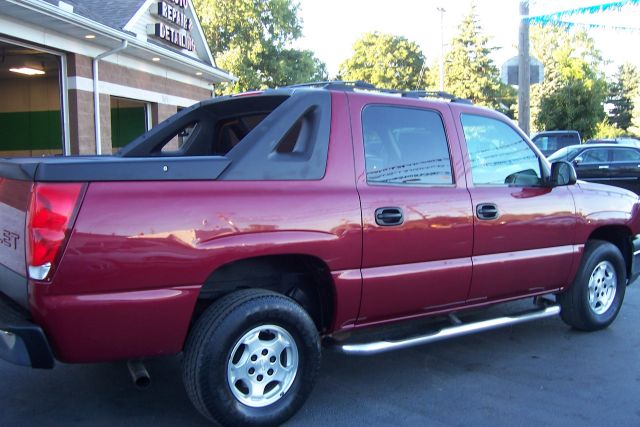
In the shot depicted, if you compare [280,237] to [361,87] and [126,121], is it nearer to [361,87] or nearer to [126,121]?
[361,87]

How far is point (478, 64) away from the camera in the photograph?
49719 mm

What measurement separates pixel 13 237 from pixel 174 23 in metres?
13.8

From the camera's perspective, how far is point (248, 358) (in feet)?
11.1

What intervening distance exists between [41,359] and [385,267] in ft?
6.48

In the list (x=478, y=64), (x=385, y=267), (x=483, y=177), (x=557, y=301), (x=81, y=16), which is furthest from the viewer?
(x=478, y=64)

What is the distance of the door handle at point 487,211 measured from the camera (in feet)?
14.0

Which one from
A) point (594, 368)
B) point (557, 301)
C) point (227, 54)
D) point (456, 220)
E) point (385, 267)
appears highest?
point (227, 54)

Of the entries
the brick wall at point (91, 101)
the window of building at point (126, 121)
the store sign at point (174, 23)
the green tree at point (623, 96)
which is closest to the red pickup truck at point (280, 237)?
the brick wall at point (91, 101)

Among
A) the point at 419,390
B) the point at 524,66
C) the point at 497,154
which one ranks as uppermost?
the point at 524,66

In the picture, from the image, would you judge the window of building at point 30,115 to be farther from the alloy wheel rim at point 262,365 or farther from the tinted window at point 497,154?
the alloy wheel rim at point 262,365

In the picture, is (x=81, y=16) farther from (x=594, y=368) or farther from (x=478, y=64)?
Answer: (x=478, y=64)

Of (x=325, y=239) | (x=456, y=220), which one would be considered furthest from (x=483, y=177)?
(x=325, y=239)

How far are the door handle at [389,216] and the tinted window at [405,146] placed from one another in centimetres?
21

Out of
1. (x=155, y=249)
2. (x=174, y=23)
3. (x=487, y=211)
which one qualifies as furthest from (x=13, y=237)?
(x=174, y=23)
